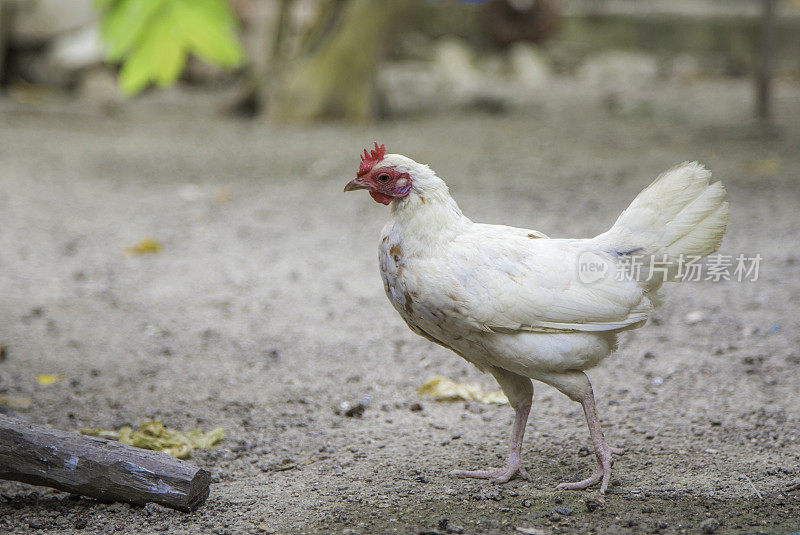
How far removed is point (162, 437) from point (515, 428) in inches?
51.8

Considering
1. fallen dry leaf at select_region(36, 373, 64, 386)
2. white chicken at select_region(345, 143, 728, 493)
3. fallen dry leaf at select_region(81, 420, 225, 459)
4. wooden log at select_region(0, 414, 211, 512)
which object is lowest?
fallen dry leaf at select_region(36, 373, 64, 386)

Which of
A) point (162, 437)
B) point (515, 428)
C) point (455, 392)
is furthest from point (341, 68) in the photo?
point (515, 428)

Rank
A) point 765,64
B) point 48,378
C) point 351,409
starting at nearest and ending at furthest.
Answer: point 351,409 < point 48,378 < point 765,64

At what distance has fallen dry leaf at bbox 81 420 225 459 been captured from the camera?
3.09m

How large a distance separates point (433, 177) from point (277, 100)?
7.47 meters

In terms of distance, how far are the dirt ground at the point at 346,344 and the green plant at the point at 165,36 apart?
135 cm

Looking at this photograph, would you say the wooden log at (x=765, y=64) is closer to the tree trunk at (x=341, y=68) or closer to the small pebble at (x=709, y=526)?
the tree trunk at (x=341, y=68)

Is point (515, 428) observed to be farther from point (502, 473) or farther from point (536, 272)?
point (536, 272)

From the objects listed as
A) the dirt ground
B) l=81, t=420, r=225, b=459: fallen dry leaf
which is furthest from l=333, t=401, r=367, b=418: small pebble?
l=81, t=420, r=225, b=459: fallen dry leaf

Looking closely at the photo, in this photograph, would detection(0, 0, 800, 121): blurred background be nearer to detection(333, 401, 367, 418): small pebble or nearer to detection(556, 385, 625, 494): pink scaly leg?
detection(333, 401, 367, 418): small pebble

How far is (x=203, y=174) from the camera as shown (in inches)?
310

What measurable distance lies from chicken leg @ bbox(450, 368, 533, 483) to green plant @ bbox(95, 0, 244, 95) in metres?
1.37

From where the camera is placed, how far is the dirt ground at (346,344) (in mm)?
2656

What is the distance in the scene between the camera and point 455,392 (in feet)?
12.0
